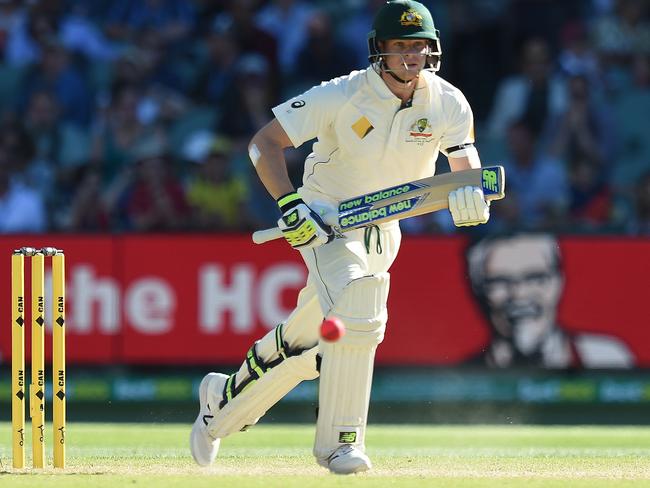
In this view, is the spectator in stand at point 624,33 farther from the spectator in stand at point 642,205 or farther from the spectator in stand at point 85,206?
the spectator in stand at point 85,206

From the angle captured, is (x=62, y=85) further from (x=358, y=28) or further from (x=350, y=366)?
(x=350, y=366)

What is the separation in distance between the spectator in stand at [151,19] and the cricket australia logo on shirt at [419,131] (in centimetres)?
632

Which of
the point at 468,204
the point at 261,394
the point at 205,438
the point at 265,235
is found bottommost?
the point at 205,438

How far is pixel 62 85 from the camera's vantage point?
10.9 m

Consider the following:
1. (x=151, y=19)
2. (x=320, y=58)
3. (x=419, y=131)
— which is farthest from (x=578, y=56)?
(x=419, y=131)

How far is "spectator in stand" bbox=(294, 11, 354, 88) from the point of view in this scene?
10.9 meters

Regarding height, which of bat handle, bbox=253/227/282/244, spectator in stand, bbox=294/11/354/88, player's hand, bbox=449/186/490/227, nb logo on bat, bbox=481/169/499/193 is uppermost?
spectator in stand, bbox=294/11/354/88

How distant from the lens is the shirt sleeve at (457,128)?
543 centimetres

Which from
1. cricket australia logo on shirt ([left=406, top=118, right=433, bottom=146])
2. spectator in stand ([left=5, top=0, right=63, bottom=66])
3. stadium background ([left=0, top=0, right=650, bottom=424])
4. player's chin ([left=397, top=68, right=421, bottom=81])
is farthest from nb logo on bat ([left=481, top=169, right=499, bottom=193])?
spectator in stand ([left=5, top=0, right=63, bottom=66])

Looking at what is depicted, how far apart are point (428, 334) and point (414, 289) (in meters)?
0.30

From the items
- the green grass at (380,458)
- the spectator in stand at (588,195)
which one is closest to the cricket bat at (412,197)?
A: the green grass at (380,458)

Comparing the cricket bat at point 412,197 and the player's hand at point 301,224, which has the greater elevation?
the cricket bat at point 412,197

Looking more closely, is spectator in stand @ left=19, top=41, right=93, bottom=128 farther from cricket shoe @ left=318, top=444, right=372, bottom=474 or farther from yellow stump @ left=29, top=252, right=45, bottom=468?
cricket shoe @ left=318, top=444, right=372, bottom=474

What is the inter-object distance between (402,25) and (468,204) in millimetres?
733
